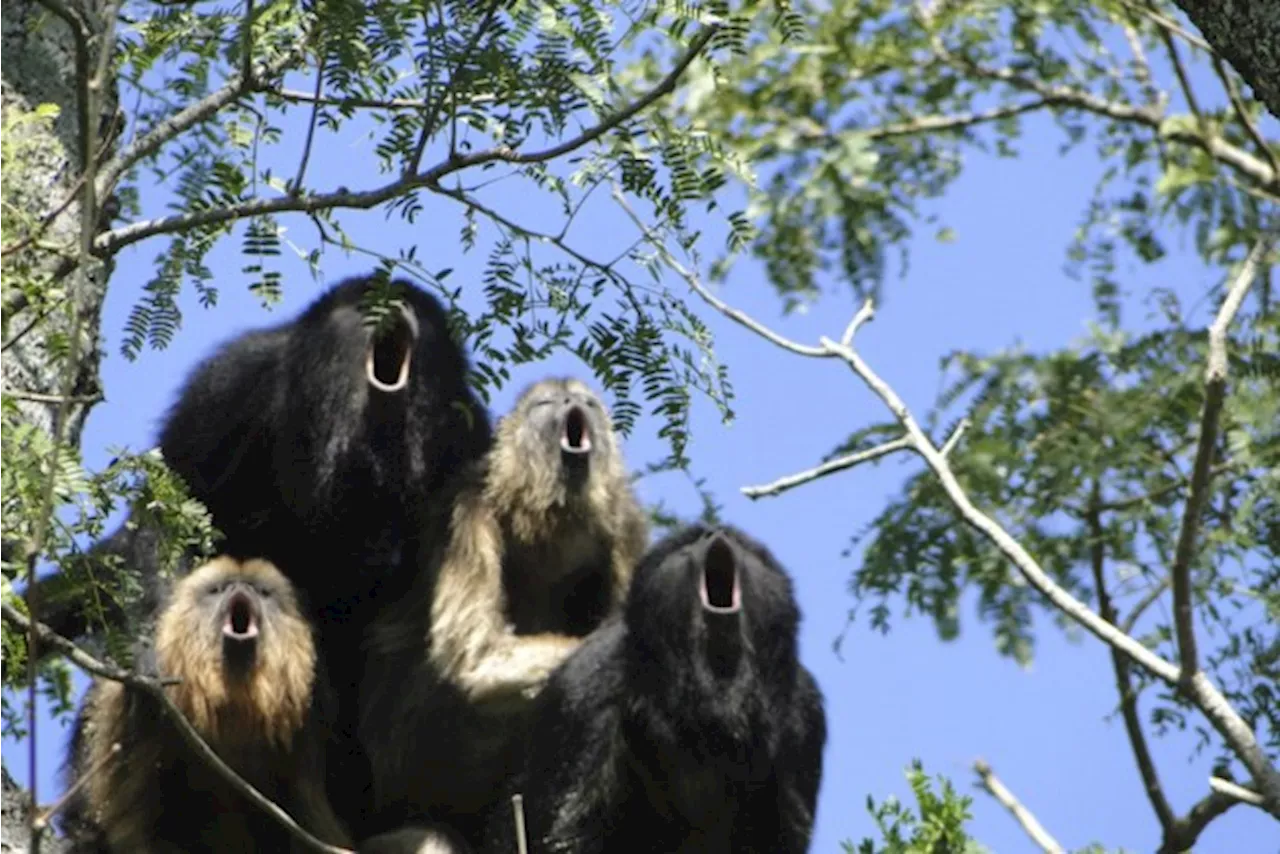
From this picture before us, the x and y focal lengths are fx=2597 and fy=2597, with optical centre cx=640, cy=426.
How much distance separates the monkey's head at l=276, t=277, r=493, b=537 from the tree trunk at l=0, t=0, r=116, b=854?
3.10 feet

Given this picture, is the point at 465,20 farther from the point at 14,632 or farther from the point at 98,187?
the point at 14,632

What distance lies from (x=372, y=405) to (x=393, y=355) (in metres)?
0.15

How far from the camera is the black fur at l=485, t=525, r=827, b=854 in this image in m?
6.22

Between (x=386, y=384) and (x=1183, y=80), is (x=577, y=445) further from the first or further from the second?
(x=1183, y=80)

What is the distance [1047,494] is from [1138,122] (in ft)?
9.47

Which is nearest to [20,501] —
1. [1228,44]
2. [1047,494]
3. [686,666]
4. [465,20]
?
[465,20]

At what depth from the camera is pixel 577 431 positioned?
722 cm

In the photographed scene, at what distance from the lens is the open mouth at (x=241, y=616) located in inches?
256

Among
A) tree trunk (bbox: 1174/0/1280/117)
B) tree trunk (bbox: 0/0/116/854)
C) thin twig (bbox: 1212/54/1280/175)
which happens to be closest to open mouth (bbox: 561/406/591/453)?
tree trunk (bbox: 0/0/116/854)

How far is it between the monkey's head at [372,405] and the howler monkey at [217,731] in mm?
410

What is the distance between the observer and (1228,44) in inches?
167

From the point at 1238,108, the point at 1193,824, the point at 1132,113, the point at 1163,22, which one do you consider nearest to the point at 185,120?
the point at 1193,824

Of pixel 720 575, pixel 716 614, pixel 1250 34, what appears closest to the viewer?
pixel 1250 34

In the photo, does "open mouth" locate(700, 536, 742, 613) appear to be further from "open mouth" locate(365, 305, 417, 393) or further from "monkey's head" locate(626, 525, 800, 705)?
"open mouth" locate(365, 305, 417, 393)
